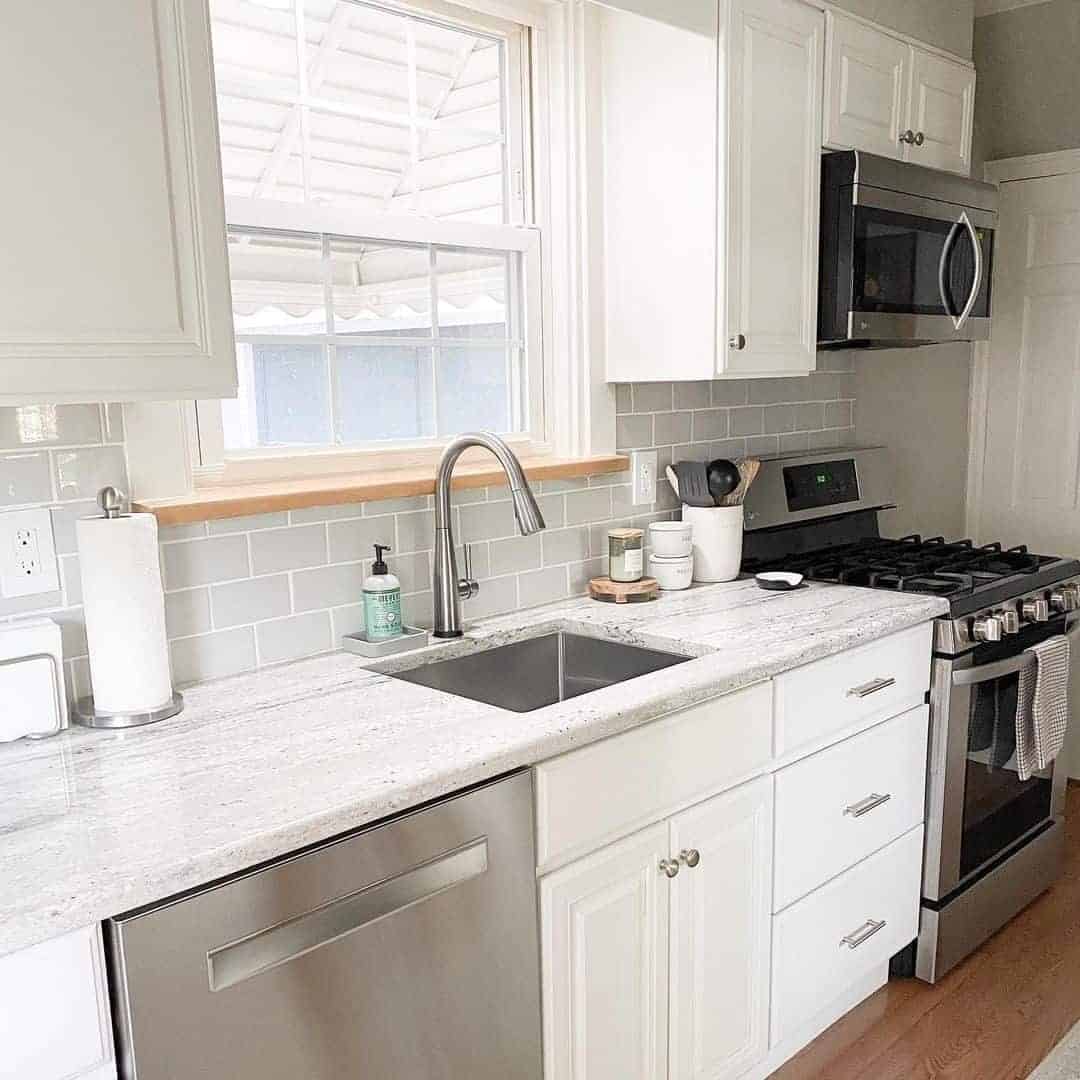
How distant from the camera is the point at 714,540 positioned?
2.58m

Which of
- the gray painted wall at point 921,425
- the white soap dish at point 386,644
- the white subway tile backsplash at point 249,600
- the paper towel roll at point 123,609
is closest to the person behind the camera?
the paper towel roll at point 123,609

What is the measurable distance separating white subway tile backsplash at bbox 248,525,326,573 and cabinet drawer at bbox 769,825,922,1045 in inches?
45.3

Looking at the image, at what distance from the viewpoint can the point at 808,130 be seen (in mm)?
2432

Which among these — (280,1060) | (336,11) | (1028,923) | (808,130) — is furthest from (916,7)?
(280,1060)

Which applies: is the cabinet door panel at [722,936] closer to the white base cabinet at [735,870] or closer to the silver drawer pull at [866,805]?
the white base cabinet at [735,870]

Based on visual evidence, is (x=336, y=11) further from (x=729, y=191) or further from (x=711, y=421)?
(x=711, y=421)

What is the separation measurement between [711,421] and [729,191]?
0.69 metres

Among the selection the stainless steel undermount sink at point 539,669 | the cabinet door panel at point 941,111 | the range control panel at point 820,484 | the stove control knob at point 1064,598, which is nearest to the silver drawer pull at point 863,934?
the stainless steel undermount sink at point 539,669

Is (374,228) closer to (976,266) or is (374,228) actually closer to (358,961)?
(358,961)

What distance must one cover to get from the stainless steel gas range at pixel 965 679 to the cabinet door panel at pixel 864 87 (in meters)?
0.83

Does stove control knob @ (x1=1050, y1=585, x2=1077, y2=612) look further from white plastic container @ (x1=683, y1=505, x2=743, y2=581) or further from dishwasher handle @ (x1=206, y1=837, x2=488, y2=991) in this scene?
dishwasher handle @ (x1=206, y1=837, x2=488, y2=991)

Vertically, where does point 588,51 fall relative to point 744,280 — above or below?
above

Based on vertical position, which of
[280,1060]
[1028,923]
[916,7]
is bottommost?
[1028,923]

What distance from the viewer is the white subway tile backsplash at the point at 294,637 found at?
75.9 inches
